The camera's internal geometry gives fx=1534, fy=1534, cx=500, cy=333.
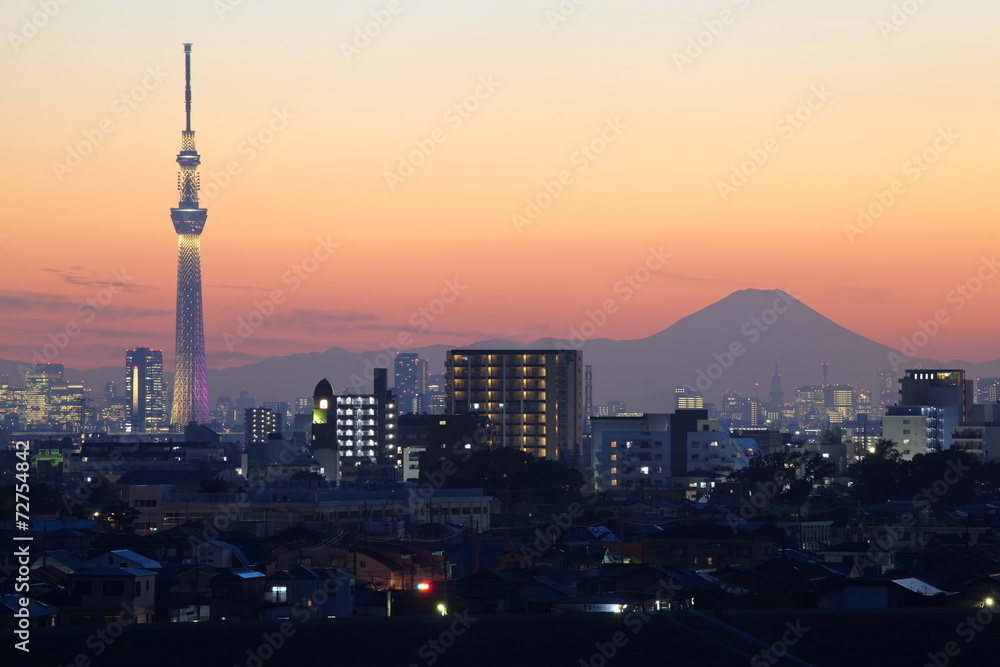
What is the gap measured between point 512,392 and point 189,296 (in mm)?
83354

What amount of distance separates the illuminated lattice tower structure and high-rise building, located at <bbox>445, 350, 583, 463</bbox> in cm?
7392

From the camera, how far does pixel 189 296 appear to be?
18650cm

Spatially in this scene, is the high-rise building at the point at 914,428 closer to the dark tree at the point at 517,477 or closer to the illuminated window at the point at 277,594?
the dark tree at the point at 517,477

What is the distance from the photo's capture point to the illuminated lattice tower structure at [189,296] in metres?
180

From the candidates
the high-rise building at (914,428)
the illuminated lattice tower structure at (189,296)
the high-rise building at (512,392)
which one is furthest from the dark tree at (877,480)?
the illuminated lattice tower structure at (189,296)

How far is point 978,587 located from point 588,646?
9.86 metres

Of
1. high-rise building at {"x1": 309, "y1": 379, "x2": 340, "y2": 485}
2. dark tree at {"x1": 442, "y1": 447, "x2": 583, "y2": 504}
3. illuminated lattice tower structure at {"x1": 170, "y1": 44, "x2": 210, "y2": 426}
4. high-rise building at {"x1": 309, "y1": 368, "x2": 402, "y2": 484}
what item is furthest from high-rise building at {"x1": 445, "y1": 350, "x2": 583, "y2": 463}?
illuminated lattice tower structure at {"x1": 170, "y1": 44, "x2": 210, "y2": 426}

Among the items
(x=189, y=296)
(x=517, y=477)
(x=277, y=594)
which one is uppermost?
(x=189, y=296)

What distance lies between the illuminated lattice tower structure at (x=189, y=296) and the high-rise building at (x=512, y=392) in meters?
73.9

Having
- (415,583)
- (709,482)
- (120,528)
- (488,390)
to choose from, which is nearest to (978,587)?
(415,583)

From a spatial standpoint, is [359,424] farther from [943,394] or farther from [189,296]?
[189,296]

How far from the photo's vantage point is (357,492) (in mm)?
66438

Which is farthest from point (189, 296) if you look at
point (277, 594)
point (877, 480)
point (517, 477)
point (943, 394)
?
point (277, 594)

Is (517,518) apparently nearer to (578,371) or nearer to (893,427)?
(578,371)
